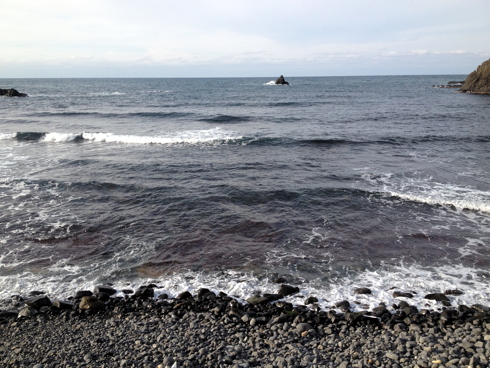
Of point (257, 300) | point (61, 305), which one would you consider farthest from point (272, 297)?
point (61, 305)

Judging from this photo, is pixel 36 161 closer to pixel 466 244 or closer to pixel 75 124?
pixel 75 124

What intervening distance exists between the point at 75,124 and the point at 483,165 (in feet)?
130

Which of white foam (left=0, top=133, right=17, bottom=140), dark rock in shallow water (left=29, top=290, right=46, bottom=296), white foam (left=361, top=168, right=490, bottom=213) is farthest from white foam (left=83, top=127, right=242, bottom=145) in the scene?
dark rock in shallow water (left=29, top=290, right=46, bottom=296)

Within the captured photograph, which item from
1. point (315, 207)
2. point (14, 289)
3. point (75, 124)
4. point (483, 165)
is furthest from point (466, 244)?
point (75, 124)

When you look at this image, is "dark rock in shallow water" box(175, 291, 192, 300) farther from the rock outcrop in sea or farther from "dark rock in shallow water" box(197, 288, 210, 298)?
the rock outcrop in sea

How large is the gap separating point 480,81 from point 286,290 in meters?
83.1

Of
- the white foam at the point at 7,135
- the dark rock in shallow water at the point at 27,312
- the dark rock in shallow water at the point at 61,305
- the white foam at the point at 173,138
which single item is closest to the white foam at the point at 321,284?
the dark rock in shallow water at the point at 61,305

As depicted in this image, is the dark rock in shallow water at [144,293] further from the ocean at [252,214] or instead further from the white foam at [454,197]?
the white foam at [454,197]

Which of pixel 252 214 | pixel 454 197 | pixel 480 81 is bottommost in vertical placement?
pixel 252 214

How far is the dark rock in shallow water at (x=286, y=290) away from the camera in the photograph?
30.8 ft

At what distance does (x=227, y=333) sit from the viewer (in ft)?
25.5

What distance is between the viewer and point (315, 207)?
51.1 ft

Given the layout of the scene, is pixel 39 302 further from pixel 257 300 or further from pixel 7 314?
pixel 257 300

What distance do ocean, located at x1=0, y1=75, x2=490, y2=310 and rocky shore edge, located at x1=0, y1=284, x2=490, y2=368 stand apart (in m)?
0.64
